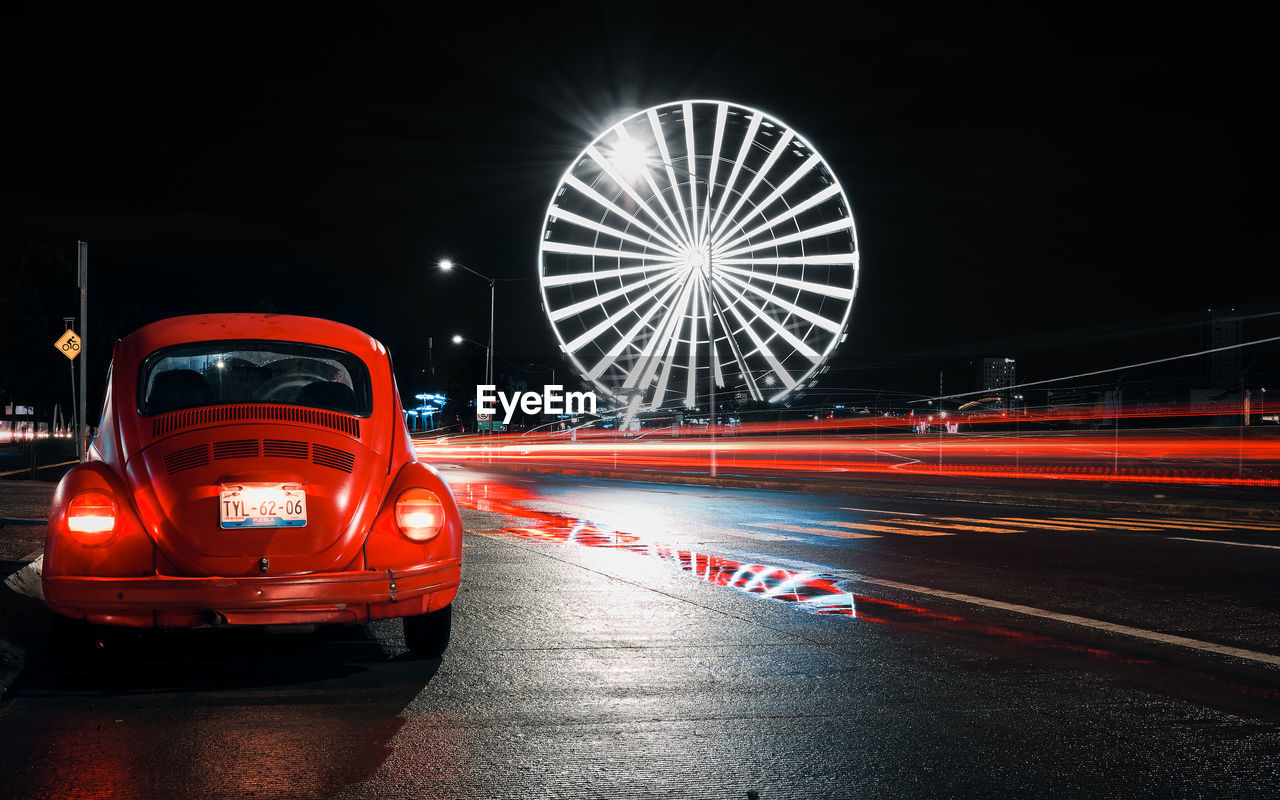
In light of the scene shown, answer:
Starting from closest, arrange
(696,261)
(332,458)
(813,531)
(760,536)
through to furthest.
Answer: (332,458) < (760,536) < (813,531) < (696,261)

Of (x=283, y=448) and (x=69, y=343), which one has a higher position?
(x=69, y=343)

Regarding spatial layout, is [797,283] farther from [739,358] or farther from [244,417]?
[244,417]

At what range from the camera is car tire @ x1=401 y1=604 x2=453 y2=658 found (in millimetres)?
6873

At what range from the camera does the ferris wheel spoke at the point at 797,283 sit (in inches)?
1491

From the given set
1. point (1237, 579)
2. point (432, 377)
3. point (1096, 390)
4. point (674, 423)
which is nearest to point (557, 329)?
point (674, 423)

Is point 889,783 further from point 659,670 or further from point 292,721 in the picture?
point 292,721

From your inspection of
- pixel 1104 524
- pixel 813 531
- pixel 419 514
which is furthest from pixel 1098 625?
pixel 1104 524

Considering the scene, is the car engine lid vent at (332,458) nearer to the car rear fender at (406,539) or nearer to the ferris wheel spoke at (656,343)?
the car rear fender at (406,539)

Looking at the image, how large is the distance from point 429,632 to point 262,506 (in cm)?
132

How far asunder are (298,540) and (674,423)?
44.9m

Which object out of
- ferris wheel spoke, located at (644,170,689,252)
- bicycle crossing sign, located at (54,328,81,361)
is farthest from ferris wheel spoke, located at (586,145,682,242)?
bicycle crossing sign, located at (54,328,81,361)

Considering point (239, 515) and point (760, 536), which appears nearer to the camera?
point (239, 515)

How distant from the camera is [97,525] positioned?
19.9 ft

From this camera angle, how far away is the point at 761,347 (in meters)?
37.8
